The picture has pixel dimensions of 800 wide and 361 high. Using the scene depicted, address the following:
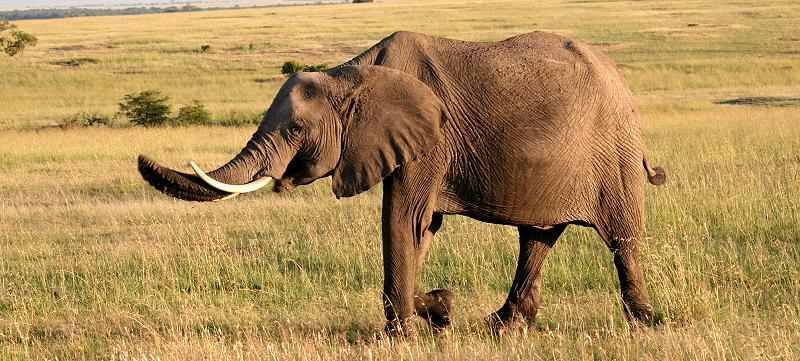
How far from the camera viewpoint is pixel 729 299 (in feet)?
24.9

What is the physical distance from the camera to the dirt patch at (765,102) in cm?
2611

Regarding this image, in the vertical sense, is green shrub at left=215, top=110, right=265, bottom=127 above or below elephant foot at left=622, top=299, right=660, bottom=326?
below

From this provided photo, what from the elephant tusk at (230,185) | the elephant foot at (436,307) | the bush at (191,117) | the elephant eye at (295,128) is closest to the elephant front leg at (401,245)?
the elephant foot at (436,307)

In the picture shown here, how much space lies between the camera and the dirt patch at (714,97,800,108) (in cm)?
2611

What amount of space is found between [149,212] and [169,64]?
34.8 meters

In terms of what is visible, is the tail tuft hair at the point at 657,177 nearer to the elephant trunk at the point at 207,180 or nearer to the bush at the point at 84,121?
the elephant trunk at the point at 207,180

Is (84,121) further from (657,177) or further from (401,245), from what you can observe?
(401,245)

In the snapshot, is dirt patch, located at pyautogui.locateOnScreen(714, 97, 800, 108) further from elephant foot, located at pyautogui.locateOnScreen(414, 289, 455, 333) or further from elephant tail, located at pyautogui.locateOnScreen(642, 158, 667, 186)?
elephant foot, located at pyautogui.locateOnScreen(414, 289, 455, 333)

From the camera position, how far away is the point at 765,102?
1057 inches

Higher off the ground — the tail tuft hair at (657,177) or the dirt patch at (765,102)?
the tail tuft hair at (657,177)

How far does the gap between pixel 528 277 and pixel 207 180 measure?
95.4 inches

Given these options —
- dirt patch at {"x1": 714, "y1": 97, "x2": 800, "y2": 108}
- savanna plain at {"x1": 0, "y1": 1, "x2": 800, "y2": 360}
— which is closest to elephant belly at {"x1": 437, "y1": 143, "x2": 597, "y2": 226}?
savanna plain at {"x1": 0, "y1": 1, "x2": 800, "y2": 360}

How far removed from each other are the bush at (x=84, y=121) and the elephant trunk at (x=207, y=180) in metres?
21.2

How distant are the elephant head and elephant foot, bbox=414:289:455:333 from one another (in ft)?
3.06
